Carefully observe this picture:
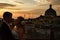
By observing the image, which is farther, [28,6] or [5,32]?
[28,6]

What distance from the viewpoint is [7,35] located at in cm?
313

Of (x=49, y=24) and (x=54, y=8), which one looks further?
(x=54, y=8)

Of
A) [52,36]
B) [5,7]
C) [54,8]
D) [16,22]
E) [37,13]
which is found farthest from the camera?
[54,8]

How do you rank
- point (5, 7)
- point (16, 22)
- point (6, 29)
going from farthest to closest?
point (5, 7)
point (16, 22)
point (6, 29)

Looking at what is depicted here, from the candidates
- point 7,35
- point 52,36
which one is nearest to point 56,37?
point 52,36

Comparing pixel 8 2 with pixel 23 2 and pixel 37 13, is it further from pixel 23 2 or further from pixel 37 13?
pixel 37 13

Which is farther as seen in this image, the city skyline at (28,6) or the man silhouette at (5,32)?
the city skyline at (28,6)

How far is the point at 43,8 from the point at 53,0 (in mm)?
601

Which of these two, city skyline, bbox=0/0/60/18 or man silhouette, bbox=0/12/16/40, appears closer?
man silhouette, bbox=0/12/16/40

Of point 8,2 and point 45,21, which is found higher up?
point 8,2

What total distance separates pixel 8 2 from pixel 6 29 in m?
6.94

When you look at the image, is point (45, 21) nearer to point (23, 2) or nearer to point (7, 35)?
point (23, 2)

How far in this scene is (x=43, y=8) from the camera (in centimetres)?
1067

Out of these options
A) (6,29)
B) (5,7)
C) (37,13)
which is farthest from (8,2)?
(6,29)
